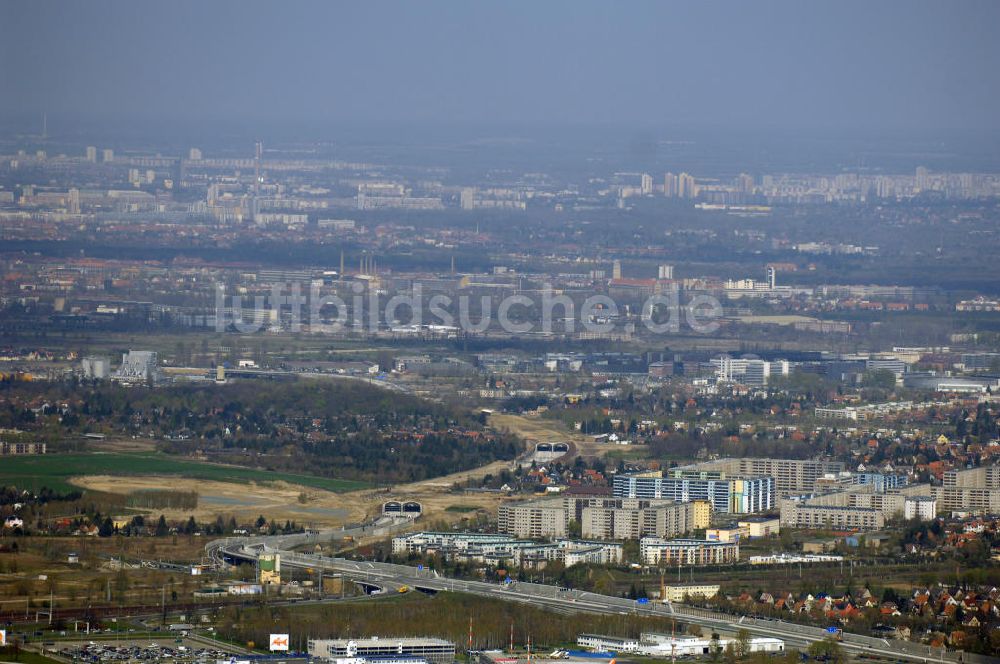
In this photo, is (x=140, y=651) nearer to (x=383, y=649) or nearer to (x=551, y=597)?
(x=383, y=649)

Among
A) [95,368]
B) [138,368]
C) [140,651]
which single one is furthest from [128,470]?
[140,651]

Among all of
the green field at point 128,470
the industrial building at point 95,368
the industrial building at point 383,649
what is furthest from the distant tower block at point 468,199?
the industrial building at point 383,649

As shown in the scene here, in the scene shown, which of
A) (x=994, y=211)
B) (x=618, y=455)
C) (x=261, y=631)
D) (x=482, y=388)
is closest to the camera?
(x=261, y=631)

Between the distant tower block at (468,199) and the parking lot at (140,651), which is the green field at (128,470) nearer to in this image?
the parking lot at (140,651)

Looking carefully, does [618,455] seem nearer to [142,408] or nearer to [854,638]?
[142,408]

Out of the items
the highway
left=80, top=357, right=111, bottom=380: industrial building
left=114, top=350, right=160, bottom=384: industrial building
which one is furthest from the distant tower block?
the highway

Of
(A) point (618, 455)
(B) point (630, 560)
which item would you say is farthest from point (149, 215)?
(B) point (630, 560)

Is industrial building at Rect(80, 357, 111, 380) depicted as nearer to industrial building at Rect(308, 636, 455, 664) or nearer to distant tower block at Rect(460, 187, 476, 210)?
industrial building at Rect(308, 636, 455, 664)
